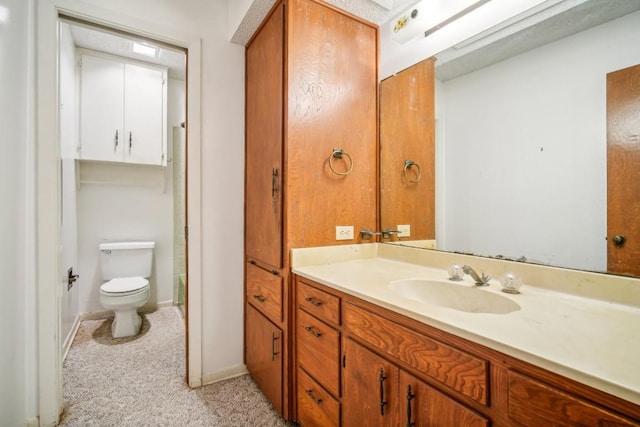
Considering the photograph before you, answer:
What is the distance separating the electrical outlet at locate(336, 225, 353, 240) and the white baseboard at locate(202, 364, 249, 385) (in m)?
1.20

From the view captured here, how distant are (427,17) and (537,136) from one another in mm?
843

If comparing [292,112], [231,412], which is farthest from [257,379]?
[292,112]

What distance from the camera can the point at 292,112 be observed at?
1432 millimetres

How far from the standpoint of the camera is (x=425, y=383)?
0.78 metres

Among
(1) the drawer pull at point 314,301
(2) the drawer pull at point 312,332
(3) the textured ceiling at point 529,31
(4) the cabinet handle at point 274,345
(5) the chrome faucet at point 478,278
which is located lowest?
(4) the cabinet handle at point 274,345

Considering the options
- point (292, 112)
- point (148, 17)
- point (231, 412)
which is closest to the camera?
point (292, 112)

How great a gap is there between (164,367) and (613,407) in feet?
7.78

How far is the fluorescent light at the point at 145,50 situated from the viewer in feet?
8.36

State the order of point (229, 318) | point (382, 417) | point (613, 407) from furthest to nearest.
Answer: point (229, 318) < point (382, 417) < point (613, 407)

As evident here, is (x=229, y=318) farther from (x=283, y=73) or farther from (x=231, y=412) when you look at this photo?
(x=283, y=73)

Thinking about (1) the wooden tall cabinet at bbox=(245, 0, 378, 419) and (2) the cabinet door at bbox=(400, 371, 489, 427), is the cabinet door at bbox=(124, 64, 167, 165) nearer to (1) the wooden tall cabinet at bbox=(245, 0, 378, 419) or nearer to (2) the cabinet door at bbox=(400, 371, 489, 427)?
(1) the wooden tall cabinet at bbox=(245, 0, 378, 419)

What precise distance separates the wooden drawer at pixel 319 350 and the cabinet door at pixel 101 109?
8.48ft

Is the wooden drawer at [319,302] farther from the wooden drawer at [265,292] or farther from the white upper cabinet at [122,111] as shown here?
the white upper cabinet at [122,111]

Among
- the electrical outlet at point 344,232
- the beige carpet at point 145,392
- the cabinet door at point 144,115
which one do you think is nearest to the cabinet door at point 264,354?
the beige carpet at point 145,392
